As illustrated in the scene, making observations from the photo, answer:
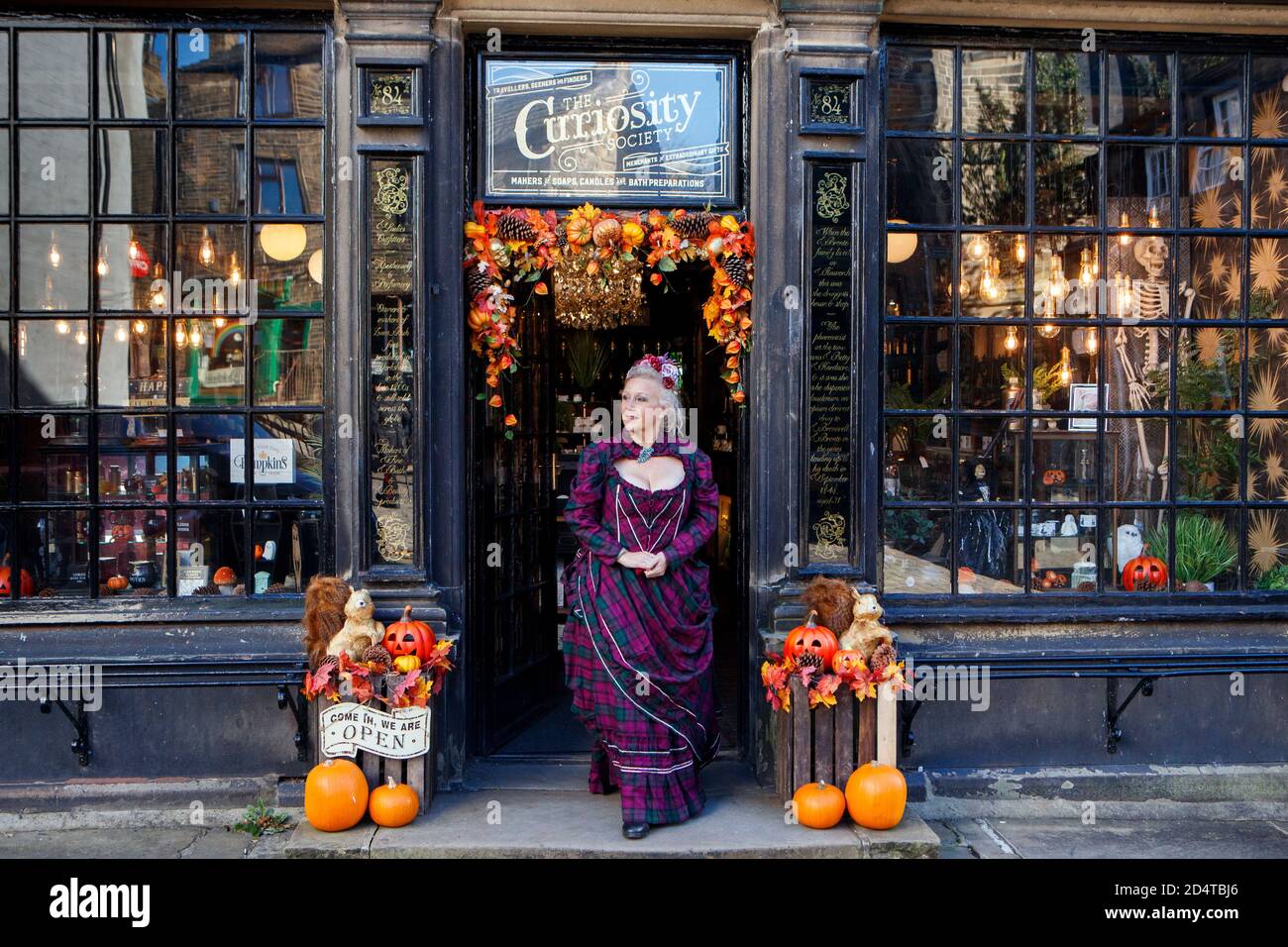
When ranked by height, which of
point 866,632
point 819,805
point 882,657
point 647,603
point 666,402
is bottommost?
point 819,805

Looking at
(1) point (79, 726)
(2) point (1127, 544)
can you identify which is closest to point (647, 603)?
(2) point (1127, 544)

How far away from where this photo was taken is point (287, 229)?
18.7 ft

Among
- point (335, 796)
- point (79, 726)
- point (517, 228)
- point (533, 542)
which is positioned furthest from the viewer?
point (533, 542)

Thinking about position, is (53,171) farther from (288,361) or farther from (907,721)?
(907,721)

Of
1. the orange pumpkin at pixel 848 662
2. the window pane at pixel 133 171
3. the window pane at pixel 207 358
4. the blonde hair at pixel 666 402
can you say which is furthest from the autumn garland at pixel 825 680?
the window pane at pixel 133 171

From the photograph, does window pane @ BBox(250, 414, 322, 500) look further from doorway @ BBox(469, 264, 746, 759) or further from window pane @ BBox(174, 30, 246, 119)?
window pane @ BBox(174, 30, 246, 119)

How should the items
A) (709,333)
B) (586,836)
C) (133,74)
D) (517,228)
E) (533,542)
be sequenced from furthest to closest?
(533,542) < (709,333) < (133,74) < (517,228) < (586,836)

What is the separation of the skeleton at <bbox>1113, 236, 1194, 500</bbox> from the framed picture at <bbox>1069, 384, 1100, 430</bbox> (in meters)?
0.21

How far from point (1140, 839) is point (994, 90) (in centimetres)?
430

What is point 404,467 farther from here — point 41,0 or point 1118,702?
point 1118,702

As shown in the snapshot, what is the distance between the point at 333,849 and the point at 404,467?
78.1 inches

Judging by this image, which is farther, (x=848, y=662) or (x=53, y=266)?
(x=53, y=266)

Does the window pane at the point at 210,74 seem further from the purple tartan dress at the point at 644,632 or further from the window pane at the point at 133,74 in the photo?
the purple tartan dress at the point at 644,632

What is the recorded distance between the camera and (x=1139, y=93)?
5969mm
